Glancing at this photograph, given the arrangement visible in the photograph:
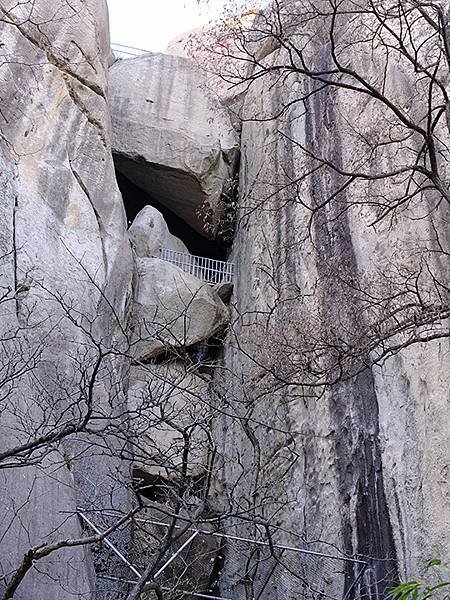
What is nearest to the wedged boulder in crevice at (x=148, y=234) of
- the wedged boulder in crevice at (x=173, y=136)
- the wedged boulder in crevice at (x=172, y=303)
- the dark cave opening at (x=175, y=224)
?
the wedged boulder in crevice at (x=172, y=303)

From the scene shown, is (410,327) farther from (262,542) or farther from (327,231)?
(327,231)

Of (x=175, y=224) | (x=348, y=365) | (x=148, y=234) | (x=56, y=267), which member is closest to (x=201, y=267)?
(x=148, y=234)

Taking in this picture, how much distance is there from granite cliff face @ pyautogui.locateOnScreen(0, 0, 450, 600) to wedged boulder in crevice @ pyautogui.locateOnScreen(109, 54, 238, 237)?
6 centimetres

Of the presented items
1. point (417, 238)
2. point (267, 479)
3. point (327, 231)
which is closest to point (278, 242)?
point (327, 231)

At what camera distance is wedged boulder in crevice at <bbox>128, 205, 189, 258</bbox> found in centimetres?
1065

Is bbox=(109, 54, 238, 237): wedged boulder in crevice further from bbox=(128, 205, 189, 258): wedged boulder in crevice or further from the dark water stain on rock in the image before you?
the dark water stain on rock

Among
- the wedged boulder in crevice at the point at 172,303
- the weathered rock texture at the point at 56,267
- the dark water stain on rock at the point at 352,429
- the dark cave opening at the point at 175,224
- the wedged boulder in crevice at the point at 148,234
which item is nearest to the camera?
the weathered rock texture at the point at 56,267

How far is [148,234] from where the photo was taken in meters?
10.7

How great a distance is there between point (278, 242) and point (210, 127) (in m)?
3.73

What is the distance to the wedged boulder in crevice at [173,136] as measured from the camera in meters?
11.3

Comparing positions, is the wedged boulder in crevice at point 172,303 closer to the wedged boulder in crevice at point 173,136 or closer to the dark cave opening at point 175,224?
the wedged boulder in crevice at point 173,136

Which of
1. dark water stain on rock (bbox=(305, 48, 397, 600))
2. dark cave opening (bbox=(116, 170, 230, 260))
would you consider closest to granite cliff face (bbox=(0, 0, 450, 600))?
dark water stain on rock (bbox=(305, 48, 397, 600))

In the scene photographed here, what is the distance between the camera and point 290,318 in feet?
25.1

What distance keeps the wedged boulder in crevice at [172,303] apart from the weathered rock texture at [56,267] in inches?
24.9
